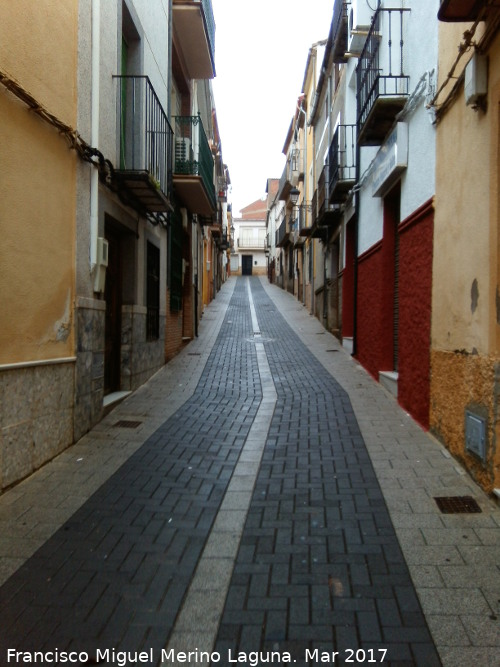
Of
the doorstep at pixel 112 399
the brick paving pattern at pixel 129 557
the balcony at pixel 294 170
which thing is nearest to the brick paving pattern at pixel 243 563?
the brick paving pattern at pixel 129 557

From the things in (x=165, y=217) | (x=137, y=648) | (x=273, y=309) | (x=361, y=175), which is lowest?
(x=137, y=648)

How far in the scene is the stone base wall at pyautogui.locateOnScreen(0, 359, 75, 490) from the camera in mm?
4699

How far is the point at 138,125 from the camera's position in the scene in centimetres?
847

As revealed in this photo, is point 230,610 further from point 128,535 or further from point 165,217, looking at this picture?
point 165,217

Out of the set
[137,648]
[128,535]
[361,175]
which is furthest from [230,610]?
[361,175]

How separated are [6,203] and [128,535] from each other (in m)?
2.88

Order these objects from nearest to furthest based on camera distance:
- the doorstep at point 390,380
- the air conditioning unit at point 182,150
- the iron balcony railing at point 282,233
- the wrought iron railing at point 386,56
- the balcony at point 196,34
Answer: the wrought iron railing at point 386,56
the doorstep at point 390,380
the balcony at point 196,34
the air conditioning unit at point 182,150
the iron balcony railing at point 282,233

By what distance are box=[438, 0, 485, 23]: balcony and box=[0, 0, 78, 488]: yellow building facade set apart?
11.3 ft

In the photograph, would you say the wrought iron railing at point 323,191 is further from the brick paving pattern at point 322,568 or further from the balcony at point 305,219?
the brick paving pattern at point 322,568

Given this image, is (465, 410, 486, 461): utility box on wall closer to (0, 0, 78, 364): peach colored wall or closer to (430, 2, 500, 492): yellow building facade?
(430, 2, 500, 492): yellow building facade

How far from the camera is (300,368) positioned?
36.0ft

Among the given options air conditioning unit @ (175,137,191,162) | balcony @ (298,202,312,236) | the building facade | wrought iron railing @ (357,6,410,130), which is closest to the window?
the building facade

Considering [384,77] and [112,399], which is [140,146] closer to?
[384,77]

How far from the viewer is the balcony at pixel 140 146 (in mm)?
7707
